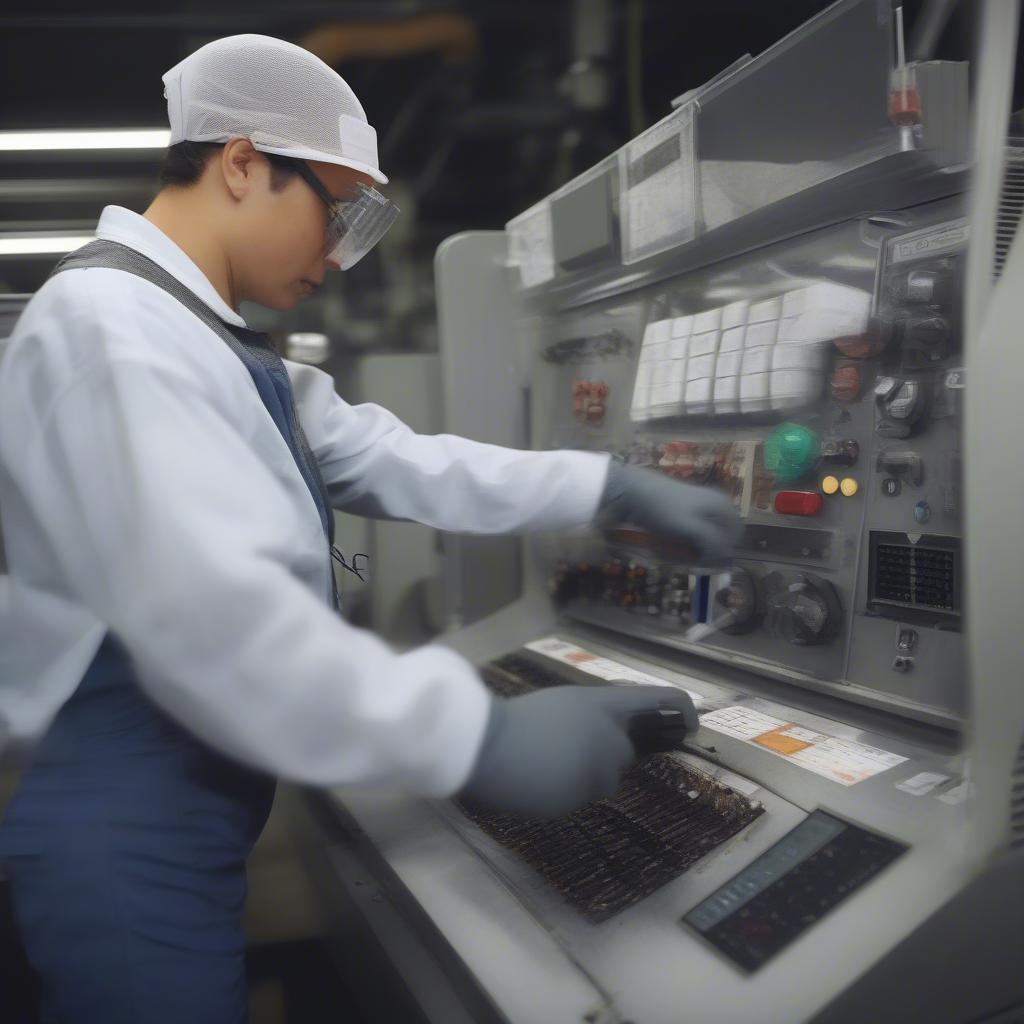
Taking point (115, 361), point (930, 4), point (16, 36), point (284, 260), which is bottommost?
point (115, 361)

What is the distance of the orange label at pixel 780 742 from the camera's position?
106 centimetres

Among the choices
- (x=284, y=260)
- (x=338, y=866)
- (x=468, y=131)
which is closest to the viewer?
(x=284, y=260)

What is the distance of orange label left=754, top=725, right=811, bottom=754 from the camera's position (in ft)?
3.49

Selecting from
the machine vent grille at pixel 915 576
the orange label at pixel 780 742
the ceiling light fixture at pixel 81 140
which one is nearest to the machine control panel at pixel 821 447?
the machine vent grille at pixel 915 576

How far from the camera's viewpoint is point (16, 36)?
1723 mm

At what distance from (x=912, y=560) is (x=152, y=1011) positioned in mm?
1054

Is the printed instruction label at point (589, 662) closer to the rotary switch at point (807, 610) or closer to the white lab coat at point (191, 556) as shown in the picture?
the rotary switch at point (807, 610)

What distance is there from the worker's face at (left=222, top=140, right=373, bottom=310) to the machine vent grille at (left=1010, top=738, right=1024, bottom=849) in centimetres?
97

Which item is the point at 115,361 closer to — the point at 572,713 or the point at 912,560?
the point at 572,713

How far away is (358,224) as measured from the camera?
1026mm

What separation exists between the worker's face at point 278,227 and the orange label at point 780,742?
90 centimetres

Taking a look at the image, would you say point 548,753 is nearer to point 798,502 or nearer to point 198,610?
point 198,610

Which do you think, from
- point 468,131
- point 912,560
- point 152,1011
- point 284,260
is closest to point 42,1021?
point 152,1011

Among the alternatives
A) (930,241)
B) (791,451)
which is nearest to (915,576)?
(791,451)
